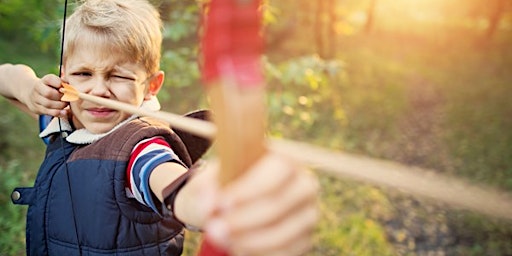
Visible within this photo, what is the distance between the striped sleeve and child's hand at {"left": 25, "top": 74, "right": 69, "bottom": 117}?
0.39 m

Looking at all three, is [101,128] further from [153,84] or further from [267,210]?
[267,210]

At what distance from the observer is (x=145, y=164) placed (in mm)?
1069

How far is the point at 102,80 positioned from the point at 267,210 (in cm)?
90

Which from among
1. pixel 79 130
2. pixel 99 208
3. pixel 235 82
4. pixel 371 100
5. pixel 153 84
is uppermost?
pixel 235 82

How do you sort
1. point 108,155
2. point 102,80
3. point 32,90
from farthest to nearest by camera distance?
point 32,90 → point 102,80 → point 108,155

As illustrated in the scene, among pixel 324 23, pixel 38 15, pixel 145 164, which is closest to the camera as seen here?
pixel 145 164

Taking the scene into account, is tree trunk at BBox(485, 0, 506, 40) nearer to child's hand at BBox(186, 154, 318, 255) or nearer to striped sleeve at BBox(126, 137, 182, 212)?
striped sleeve at BBox(126, 137, 182, 212)

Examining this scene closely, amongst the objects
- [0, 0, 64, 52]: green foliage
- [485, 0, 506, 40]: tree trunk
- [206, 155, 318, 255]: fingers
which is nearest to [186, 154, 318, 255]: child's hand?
[206, 155, 318, 255]: fingers

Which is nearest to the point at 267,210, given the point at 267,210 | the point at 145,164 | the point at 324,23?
the point at 267,210

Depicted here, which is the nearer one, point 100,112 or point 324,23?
point 100,112

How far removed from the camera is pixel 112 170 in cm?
117

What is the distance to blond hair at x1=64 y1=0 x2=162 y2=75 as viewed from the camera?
50.6 inches

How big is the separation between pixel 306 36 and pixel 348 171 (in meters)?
10.5

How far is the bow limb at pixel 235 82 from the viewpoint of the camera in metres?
0.50
